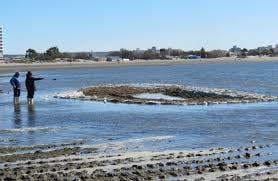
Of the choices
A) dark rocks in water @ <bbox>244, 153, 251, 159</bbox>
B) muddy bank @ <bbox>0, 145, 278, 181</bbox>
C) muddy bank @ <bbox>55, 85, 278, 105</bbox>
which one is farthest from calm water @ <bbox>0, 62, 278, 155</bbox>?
muddy bank @ <bbox>55, 85, 278, 105</bbox>

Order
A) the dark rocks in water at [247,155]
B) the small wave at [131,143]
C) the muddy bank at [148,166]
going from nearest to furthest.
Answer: the muddy bank at [148,166] → the dark rocks in water at [247,155] → the small wave at [131,143]

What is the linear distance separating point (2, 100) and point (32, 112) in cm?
878

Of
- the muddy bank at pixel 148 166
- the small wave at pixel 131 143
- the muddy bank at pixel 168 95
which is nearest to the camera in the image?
the muddy bank at pixel 148 166

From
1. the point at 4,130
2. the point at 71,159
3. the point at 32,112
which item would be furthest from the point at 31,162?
the point at 32,112

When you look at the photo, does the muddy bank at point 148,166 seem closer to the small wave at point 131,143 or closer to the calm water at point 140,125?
the small wave at point 131,143

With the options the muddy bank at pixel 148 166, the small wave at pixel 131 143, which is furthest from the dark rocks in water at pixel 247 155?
the small wave at pixel 131 143

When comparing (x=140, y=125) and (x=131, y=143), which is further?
(x=140, y=125)

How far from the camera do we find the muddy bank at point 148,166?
41.1 ft

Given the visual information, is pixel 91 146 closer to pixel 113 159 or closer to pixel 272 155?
pixel 113 159

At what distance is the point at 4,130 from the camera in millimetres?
20938

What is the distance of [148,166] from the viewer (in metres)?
13.6

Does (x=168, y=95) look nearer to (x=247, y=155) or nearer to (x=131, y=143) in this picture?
(x=131, y=143)

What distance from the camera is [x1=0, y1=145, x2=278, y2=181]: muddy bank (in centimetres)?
1252

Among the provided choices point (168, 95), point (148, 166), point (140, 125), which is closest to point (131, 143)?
point (148, 166)
